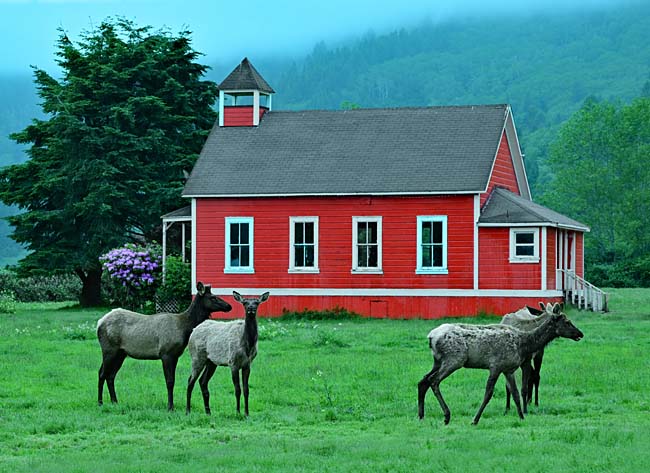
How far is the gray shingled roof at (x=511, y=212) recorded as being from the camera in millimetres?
35594

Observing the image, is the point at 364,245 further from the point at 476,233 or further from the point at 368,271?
the point at 476,233

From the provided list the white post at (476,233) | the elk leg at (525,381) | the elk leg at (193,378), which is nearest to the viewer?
the elk leg at (525,381)

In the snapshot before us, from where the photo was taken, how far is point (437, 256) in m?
36.5

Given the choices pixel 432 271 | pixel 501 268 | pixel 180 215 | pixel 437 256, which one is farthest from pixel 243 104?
pixel 501 268

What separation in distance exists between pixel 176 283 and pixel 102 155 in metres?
8.72

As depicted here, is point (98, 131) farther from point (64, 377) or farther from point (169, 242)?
point (64, 377)

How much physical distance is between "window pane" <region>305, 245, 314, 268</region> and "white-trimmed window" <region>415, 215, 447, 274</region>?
334cm

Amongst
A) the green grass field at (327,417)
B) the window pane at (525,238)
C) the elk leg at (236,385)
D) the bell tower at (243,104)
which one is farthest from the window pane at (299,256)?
the elk leg at (236,385)

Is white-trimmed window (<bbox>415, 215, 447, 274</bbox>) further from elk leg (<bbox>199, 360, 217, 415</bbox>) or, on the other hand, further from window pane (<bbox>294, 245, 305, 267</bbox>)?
elk leg (<bbox>199, 360, 217, 415</bbox>)

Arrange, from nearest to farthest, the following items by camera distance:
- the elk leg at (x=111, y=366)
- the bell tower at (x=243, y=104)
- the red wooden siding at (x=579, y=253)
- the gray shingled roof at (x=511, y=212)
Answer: the elk leg at (x=111, y=366)
the gray shingled roof at (x=511, y=212)
the bell tower at (x=243, y=104)
the red wooden siding at (x=579, y=253)

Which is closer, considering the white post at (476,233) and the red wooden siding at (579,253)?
the white post at (476,233)

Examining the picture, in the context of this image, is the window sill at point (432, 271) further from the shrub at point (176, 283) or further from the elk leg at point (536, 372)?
the elk leg at point (536, 372)

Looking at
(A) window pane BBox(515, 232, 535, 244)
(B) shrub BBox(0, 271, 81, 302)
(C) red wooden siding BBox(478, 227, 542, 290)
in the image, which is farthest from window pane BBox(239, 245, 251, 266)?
(B) shrub BBox(0, 271, 81, 302)

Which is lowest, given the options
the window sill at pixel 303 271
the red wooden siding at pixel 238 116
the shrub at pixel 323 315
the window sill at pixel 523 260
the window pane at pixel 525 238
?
the shrub at pixel 323 315
